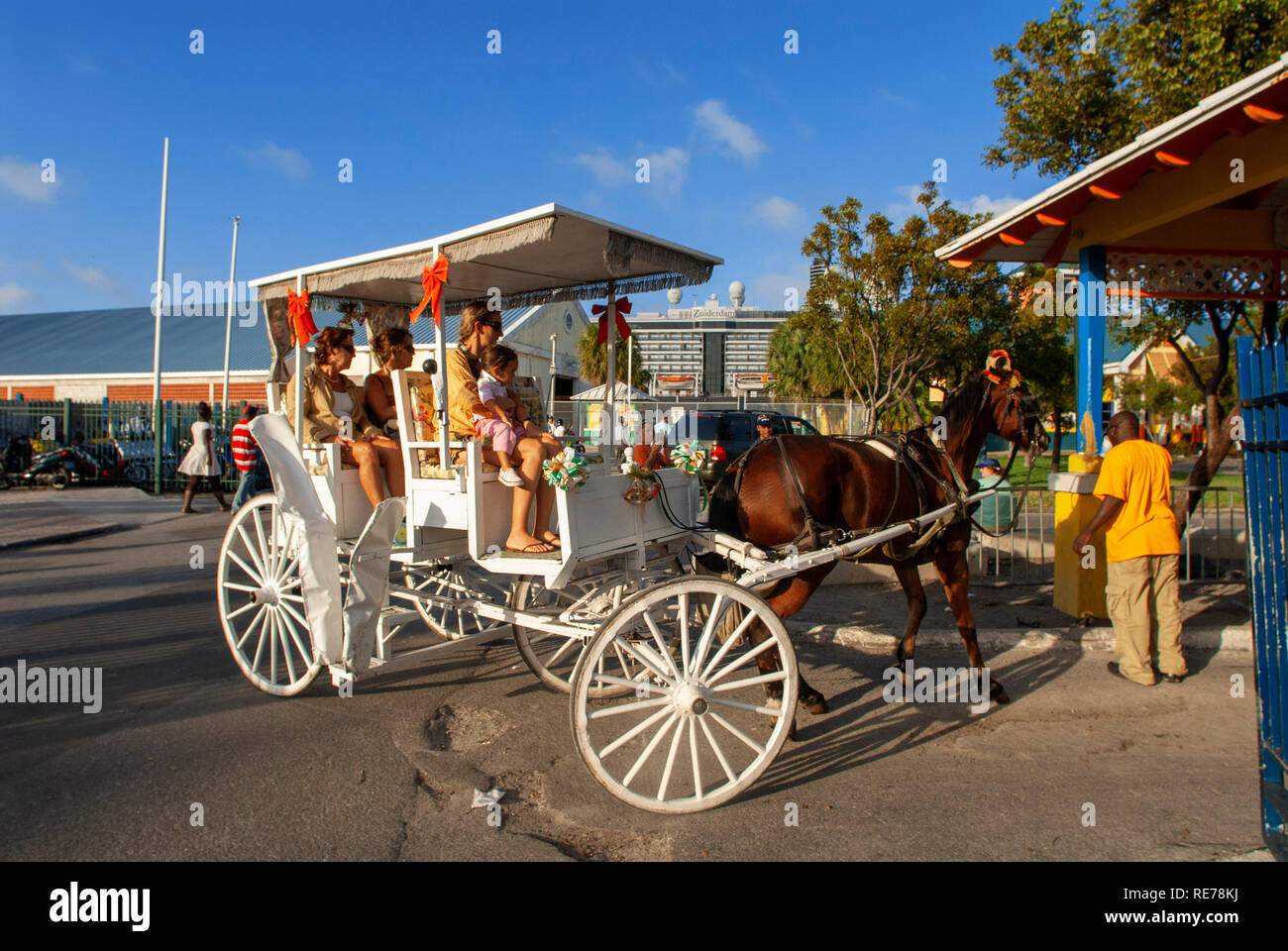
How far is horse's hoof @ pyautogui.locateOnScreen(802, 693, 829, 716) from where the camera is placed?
191 inches

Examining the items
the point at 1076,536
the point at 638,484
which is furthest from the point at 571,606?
the point at 1076,536

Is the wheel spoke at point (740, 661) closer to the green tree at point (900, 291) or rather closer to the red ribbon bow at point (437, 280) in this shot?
the red ribbon bow at point (437, 280)

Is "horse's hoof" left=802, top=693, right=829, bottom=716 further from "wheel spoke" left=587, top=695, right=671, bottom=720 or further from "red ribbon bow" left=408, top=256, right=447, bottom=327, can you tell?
"red ribbon bow" left=408, top=256, right=447, bottom=327

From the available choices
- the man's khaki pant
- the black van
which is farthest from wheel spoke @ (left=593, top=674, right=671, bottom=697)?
the black van

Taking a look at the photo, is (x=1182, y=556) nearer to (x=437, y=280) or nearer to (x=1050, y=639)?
(x=1050, y=639)

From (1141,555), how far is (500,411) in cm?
448

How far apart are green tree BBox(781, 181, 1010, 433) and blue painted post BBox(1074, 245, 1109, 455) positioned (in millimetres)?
12202

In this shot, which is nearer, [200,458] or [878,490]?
[878,490]

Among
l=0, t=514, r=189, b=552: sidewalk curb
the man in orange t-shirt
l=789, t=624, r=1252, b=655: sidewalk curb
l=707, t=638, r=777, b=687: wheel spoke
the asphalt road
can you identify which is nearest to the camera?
the asphalt road

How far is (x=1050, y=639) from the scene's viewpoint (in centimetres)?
632

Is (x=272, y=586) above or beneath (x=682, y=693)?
above

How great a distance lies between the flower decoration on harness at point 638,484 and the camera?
4.19m
